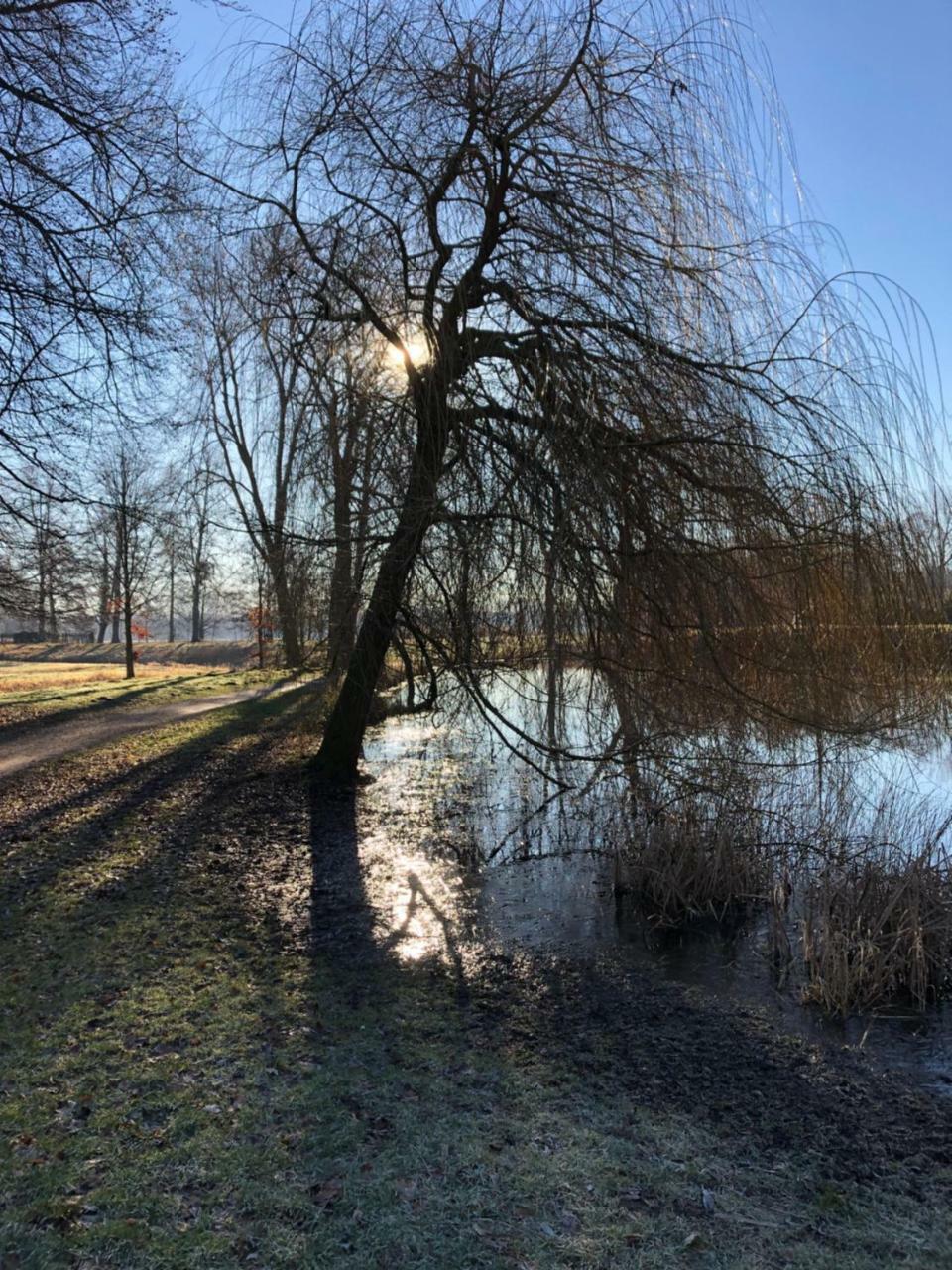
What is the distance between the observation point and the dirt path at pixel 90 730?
1049 cm

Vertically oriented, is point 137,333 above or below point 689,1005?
above

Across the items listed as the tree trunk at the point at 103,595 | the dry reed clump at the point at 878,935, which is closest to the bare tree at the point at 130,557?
the tree trunk at the point at 103,595

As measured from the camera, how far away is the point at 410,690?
8695mm

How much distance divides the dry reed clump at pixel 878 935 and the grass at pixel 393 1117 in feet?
1.84

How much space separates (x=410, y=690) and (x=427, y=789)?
1.48 m

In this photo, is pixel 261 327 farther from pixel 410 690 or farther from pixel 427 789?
pixel 427 789

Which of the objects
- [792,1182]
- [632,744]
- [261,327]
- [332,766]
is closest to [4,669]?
[332,766]

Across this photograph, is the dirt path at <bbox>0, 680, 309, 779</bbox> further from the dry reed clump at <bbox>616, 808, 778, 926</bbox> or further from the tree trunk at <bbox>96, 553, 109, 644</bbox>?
the dry reed clump at <bbox>616, 808, 778, 926</bbox>

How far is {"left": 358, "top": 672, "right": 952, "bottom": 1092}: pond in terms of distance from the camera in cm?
462

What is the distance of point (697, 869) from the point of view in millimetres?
5848

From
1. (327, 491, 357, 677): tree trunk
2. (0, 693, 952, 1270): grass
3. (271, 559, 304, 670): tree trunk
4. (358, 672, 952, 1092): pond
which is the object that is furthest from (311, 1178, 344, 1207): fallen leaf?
(271, 559, 304, 670): tree trunk

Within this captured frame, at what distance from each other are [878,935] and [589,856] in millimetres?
2736

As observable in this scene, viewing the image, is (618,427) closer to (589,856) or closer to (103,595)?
(589,856)

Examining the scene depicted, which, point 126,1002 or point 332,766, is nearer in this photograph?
point 126,1002
